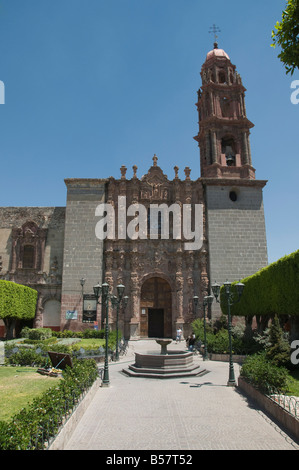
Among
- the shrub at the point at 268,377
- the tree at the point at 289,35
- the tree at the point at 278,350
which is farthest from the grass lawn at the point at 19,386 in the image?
the tree at the point at 289,35

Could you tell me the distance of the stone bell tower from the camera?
2953cm

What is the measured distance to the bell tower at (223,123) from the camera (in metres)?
31.8

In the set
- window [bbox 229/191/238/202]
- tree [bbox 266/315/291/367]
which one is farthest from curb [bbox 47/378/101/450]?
window [bbox 229/191/238/202]

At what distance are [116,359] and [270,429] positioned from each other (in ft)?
42.2

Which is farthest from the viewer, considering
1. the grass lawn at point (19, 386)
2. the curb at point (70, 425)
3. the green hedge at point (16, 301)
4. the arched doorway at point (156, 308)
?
the arched doorway at point (156, 308)

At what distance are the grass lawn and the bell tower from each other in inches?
916

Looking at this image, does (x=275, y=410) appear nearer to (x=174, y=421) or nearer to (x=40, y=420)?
(x=174, y=421)

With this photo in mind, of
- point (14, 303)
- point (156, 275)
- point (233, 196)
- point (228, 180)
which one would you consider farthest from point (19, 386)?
point (233, 196)

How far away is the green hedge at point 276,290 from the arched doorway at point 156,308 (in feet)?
25.8

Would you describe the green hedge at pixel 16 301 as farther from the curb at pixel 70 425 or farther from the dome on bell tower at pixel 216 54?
the dome on bell tower at pixel 216 54

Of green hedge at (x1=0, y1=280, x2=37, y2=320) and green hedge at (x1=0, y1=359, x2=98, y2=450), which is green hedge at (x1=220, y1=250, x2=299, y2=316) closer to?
green hedge at (x1=0, y1=359, x2=98, y2=450)

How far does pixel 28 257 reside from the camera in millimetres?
30531

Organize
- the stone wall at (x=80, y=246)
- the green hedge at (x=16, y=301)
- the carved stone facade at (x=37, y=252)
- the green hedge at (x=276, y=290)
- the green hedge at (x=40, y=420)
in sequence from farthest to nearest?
the carved stone facade at (x=37, y=252), the stone wall at (x=80, y=246), the green hedge at (x=16, y=301), the green hedge at (x=276, y=290), the green hedge at (x=40, y=420)

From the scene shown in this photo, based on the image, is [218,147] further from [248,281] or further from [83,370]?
[83,370]
